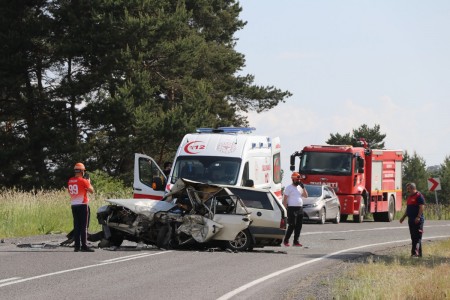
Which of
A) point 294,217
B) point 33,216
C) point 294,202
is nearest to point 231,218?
point 294,202

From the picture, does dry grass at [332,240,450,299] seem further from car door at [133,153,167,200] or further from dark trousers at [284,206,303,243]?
car door at [133,153,167,200]

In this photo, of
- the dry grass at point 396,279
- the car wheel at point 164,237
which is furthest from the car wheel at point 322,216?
the car wheel at point 164,237

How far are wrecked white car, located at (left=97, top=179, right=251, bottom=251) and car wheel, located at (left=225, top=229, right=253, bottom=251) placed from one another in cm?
18

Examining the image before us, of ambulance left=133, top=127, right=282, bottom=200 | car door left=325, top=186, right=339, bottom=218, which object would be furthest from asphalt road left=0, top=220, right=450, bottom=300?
car door left=325, top=186, right=339, bottom=218

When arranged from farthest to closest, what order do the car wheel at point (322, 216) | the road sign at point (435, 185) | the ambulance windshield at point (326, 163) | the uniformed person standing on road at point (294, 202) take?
the road sign at point (435, 185) → the ambulance windshield at point (326, 163) → the car wheel at point (322, 216) → the uniformed person standing on road at point (294, 202)

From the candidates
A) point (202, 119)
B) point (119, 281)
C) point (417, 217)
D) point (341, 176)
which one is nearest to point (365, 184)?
point (341, 176)

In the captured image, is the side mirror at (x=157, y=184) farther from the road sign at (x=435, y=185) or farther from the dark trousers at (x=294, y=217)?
the road sign at (x=435, y=185)

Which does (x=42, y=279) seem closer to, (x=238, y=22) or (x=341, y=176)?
(x=341, y=176)

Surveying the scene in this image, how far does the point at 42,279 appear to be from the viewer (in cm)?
1543

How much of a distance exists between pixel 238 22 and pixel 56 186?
76.5 ft

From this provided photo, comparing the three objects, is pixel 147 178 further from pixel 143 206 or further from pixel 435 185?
pixel 435 185

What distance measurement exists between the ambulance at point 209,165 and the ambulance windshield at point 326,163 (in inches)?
617

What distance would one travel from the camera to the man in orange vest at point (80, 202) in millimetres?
21203

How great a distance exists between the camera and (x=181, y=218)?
22766mm
